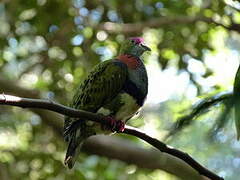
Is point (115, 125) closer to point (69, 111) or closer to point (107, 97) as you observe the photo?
point (107, 97)

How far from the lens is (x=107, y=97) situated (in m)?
3.29

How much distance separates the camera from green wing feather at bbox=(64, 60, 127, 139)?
3273 mm

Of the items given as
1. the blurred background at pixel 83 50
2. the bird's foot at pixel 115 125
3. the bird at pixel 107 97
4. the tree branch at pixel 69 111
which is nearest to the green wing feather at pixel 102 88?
the bird at pixel 107 97

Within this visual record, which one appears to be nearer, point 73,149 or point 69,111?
point 69,111

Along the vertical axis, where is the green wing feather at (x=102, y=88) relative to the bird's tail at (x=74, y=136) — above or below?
above

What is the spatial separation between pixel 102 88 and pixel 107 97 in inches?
2.3

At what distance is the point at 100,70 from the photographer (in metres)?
3.34

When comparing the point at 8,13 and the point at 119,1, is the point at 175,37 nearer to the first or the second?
the point at 119,1

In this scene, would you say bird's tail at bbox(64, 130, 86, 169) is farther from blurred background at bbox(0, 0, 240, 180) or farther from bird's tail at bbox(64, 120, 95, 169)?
blurred background at bbox(0, 0, 240, 180)

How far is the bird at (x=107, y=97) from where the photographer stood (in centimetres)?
321

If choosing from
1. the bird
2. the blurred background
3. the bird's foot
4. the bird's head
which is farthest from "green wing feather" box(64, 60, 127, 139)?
the blurred background

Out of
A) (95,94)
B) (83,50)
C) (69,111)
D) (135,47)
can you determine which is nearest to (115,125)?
(95,94)

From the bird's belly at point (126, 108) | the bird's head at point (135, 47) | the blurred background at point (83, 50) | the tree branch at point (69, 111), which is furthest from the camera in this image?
the blurred background at point (83, 50)

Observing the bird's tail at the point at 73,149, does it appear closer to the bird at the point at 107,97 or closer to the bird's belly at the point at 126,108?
the bird at the point at 107,97
